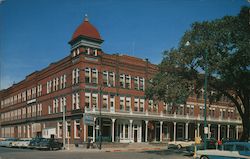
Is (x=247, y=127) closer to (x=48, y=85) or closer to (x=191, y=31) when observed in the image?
(x=191, y=31)

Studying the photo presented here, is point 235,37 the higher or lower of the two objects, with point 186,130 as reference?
higher

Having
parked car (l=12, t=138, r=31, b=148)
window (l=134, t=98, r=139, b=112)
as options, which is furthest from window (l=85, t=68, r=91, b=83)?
parked car (l=12, t=138, r=31, b=148)

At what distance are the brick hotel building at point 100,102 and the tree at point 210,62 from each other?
12.5 metres

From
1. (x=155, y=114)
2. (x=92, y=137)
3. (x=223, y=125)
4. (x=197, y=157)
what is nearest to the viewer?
(x=197, y=157)

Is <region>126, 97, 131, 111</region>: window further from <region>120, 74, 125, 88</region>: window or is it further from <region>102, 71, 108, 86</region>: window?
Answer: <region>102, 71, 108, 86</region>: window

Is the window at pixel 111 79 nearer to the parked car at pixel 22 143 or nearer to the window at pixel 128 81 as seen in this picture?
the window at pixel 128 81

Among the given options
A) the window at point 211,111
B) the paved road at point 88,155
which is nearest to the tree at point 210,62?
the paved road at point 88,155

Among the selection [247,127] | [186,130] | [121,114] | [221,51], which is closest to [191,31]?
[221,51]

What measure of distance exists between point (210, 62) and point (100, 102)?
1771 centimetres

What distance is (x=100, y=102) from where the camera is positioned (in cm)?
3847

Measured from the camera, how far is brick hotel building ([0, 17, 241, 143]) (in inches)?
1663

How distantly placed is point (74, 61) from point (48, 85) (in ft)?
34.5

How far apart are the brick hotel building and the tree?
41.0ft

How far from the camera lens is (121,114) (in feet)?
143
